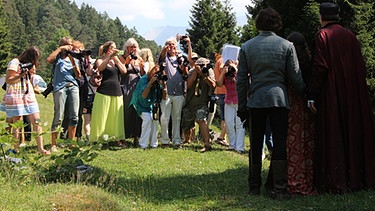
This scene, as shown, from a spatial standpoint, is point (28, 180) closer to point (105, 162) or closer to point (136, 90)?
point (105, 162)

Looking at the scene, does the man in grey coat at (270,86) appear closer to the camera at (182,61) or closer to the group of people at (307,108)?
the group of people at (307,108)

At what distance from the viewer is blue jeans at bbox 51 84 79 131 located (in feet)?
29.2

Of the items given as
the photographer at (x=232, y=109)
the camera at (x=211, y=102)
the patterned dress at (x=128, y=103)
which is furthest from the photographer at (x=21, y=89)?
the photographer at (x=232, y=109)

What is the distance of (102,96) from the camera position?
385 inches

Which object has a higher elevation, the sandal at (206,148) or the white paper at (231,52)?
the white paper at (231,52)

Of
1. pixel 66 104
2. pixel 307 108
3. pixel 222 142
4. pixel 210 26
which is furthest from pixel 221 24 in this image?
pixel 307 108

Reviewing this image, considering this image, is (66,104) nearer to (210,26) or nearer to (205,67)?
(205,67)

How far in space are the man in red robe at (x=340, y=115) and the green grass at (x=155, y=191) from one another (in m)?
0.24

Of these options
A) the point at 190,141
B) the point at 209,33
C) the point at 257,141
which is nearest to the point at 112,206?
the point at 257,141

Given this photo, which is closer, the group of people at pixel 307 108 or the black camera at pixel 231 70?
the group of people at pixel 307 108

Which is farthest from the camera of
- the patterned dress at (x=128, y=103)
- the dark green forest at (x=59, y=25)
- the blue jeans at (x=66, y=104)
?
the dark green forest at (x=59, y=25)

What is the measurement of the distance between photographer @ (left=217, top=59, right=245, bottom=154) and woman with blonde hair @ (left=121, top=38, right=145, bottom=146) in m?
1.78

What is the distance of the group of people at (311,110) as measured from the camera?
19.1 ft

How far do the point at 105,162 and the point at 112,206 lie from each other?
9.95 ft
